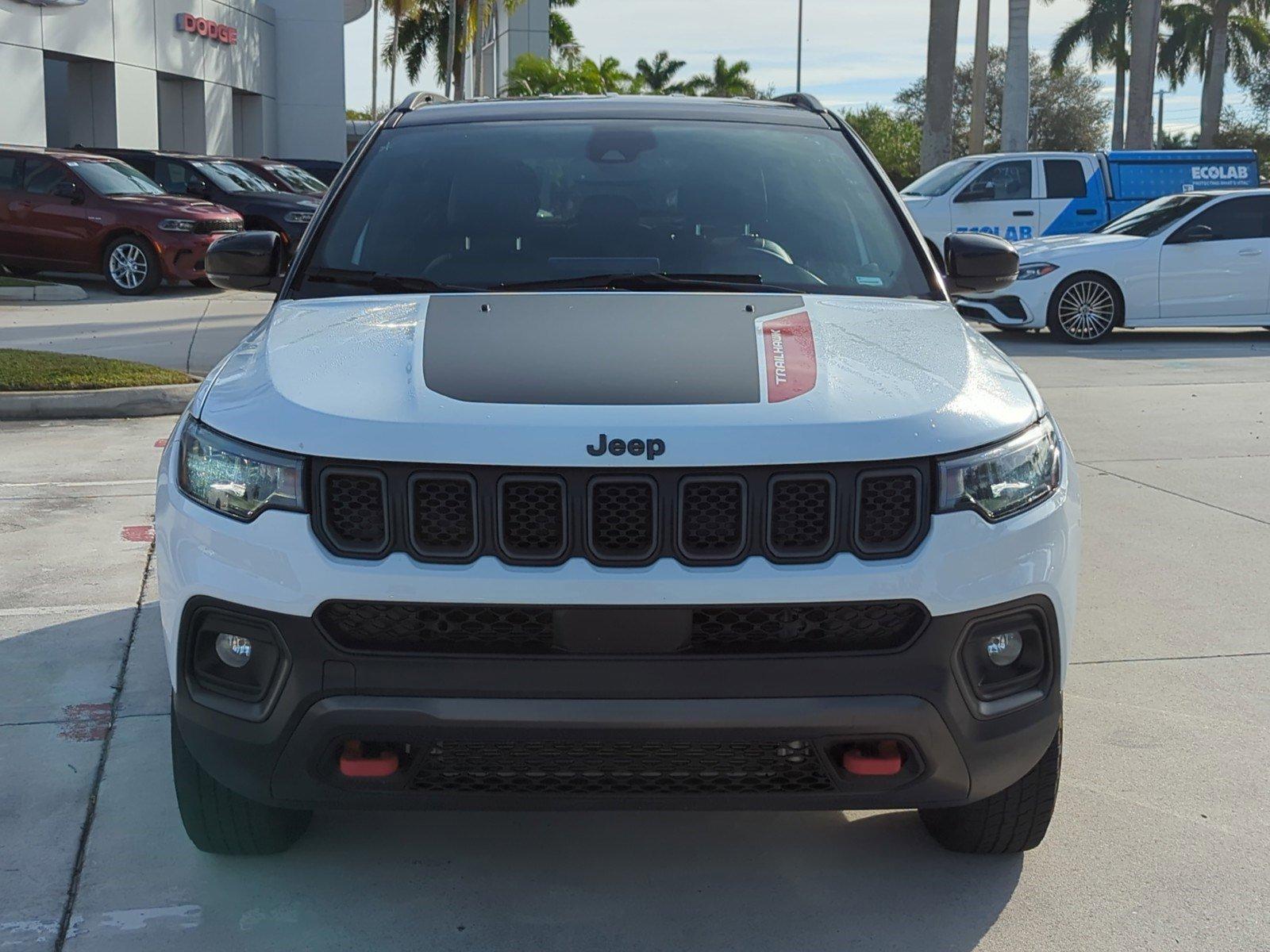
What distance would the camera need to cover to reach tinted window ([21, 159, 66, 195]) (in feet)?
57.4

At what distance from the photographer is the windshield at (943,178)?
18578 mm

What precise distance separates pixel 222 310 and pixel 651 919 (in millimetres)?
13479

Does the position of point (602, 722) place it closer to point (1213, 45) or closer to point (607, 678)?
point (607, 678)

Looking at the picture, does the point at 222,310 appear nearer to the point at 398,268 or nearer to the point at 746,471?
the point at 398,268

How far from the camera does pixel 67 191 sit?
1741cm

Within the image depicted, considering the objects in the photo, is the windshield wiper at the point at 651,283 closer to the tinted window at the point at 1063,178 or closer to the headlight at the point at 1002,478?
the headlight at the point at 1002,478

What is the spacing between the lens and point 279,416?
2.88 m

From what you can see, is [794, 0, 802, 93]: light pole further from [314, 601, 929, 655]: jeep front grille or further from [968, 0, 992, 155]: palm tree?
[314, 601, 929, 655]: jeep front grille

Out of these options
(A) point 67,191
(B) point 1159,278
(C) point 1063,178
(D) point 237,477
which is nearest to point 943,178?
(C) point 1063,178

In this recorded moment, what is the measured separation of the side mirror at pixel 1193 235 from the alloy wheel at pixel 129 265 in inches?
441

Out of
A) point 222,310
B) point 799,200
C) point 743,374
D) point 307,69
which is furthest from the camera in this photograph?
point 307,69

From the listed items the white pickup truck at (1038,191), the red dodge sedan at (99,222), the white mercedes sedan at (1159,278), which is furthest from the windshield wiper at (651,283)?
the white pickup truck at (1038,191)

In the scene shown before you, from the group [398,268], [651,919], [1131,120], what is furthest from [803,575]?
[1131,120]

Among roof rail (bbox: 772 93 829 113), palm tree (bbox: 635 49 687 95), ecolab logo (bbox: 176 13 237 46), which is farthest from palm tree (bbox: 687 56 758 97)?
roof rail (bbox: 772 93 829 113)
